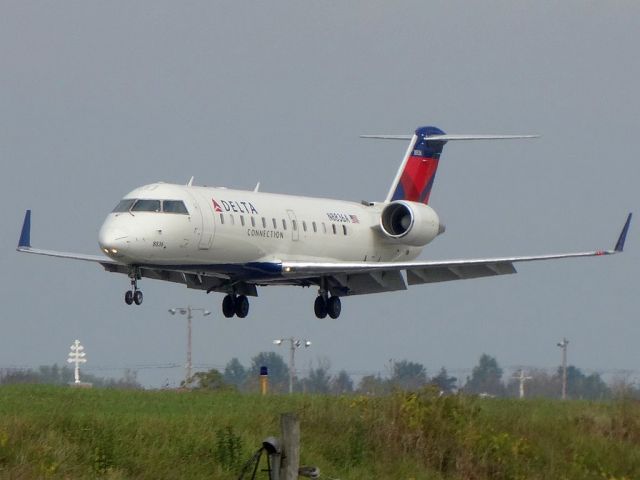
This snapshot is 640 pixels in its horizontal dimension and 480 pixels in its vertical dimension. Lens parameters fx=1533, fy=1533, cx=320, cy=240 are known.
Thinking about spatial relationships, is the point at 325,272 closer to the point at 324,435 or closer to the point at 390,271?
the point at 390,271

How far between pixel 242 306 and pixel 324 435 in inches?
674

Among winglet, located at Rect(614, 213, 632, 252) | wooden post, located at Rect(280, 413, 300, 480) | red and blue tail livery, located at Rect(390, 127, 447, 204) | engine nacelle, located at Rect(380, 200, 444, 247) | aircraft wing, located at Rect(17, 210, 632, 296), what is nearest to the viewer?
wooden post, located at Rect(280, 413, 300, 480)

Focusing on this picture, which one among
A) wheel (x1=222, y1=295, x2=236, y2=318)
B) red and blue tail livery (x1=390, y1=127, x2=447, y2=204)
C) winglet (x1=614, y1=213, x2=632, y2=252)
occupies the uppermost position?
red and blue tail livery (x1=390, y1=127, x2=447, y2=204)

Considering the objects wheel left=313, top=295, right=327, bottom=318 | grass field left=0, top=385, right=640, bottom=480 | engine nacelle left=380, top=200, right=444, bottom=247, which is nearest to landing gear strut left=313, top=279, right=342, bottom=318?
wheel left=313, top=295, right=327, bottom=318

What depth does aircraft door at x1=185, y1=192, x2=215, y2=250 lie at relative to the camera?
3559 centimetres

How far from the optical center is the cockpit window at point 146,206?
35125mm

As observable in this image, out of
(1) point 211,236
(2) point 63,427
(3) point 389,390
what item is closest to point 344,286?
(1) point 211,236

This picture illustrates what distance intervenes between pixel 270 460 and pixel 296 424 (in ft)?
1.92

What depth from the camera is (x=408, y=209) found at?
4284 cm

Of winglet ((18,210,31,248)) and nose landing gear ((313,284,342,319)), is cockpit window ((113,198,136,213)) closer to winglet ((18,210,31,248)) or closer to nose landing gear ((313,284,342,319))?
winglet ((18,210,31,248))

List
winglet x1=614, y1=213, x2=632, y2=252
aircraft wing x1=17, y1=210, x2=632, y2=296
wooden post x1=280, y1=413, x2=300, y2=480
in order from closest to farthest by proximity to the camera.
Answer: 1. wooden post x1=280, y1=413, x2=300, y2=480
2. winglet x1=614, y1=213, x2=632, y2=252
3. aircraft wing x1=17, y1=210, x2=632, y2=296

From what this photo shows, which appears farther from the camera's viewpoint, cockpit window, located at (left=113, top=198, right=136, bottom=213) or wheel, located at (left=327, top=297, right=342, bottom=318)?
wheel, located at (left=327, top=297, right=342, bottom=318)

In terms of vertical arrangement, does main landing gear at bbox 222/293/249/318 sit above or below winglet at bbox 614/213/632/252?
below

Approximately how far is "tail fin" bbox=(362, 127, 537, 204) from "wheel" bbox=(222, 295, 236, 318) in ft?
23.5
